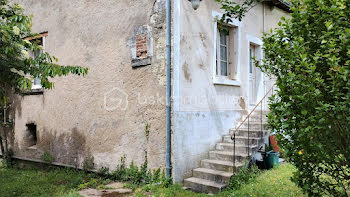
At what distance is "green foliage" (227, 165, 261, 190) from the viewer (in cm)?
547

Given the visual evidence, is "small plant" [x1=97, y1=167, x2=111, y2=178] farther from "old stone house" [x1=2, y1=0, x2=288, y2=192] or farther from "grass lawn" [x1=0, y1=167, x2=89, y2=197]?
"grass lawn" [x1=0, y1=167, x2=89, y2=197]

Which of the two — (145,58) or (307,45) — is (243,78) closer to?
(145,58)

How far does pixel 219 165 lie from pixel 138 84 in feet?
7.97

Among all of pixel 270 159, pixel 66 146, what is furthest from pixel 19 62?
pixel 270 159

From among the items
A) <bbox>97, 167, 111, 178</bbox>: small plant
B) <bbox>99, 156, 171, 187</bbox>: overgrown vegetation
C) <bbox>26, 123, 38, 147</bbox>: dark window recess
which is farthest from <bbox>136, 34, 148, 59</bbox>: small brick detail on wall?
<bbox>26, 123, 38, 147</bbox>: dark window recess

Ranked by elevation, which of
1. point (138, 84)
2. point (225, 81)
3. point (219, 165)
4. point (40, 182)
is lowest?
point (40, 182)

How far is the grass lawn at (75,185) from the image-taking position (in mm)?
5176

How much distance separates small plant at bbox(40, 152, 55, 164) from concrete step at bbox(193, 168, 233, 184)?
13.9ft

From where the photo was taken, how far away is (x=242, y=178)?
18.7 feet

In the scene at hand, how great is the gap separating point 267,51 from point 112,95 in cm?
413

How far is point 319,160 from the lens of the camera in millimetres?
3023

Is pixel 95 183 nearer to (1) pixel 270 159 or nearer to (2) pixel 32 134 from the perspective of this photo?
(2) pixel 32 134

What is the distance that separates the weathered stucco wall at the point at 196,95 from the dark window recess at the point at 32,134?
17.3 ft

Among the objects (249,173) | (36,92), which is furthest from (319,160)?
(36,92)
